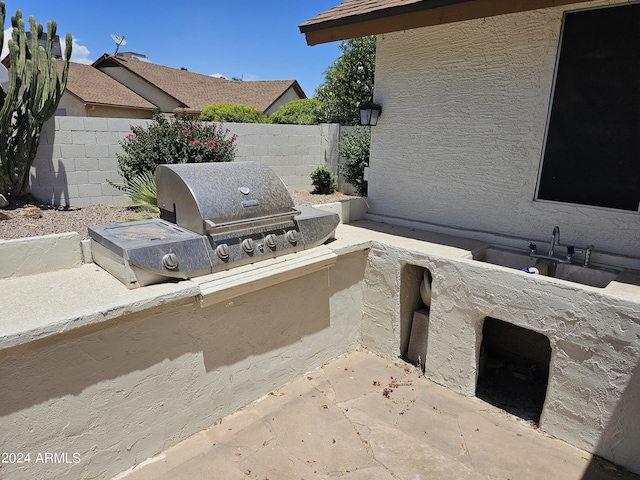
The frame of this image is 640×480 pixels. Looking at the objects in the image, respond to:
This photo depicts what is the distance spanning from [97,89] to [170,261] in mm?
18776

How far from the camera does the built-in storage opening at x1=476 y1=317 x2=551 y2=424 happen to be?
4.46 metres

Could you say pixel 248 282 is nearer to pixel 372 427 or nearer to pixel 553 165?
pixel 372 427

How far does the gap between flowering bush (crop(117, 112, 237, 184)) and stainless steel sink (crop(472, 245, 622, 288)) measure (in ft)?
19.2

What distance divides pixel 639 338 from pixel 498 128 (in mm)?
2849

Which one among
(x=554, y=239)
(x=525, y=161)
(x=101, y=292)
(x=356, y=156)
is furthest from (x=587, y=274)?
(x=356, y=156)

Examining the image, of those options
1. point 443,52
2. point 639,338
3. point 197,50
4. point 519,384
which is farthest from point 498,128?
point 197,50

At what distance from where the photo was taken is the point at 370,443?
3.64 meters

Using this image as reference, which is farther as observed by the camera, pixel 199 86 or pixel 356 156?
pixel 199 86

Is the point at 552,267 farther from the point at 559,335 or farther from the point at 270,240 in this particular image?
the point at 270,240

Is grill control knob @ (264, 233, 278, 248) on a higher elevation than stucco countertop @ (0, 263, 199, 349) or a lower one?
higher

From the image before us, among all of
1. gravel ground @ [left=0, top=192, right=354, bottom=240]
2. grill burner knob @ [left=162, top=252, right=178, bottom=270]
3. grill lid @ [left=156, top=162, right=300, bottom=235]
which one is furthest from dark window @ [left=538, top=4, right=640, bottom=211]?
gravel ground @ [left=0, top=192, right=354, bottom=240]

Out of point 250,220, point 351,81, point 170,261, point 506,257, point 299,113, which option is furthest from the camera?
point 299,113

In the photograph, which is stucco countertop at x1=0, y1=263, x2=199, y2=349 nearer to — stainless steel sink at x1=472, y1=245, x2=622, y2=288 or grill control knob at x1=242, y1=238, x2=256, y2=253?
grill control knob at x1=242, y1=238, x2=256, y2=253

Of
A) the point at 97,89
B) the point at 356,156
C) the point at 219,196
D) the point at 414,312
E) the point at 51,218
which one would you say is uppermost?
the point at 97,89
